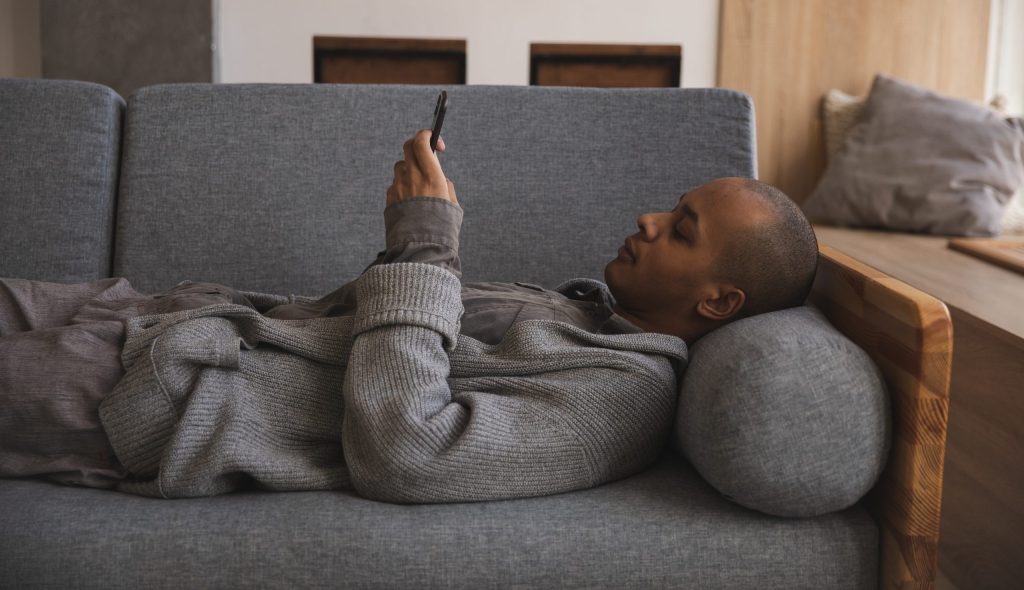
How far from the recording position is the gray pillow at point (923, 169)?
2.56 meters

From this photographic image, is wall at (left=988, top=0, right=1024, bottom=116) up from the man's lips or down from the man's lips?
up

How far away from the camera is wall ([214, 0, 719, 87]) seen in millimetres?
2984

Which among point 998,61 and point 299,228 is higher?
point 998,61

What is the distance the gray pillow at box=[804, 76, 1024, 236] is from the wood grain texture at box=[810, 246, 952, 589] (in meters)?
1.72

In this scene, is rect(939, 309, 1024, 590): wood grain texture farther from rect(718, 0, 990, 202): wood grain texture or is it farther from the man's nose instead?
rect(718, 0, 990, 202): wood grain texture

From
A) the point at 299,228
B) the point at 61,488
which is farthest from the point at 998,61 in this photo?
the point at 61,488

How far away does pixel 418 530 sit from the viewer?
97 centimetres

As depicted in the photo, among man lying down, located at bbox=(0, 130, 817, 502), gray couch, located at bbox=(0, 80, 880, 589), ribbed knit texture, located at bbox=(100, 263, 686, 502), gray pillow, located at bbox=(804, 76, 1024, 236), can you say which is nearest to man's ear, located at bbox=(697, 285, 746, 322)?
man lying down, located at bbox=(0, 130, 817, 502)

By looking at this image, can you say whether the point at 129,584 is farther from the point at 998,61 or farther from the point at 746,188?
the point at 998,61

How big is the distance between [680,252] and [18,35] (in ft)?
9.32

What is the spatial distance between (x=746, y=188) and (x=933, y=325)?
377 millimetres

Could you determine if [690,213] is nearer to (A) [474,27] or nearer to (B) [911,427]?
(B) [911,427]

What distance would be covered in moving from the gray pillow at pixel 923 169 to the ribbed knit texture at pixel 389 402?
1754 mm

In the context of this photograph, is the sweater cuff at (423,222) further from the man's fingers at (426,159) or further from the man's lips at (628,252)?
the man's lips at (628,252)
